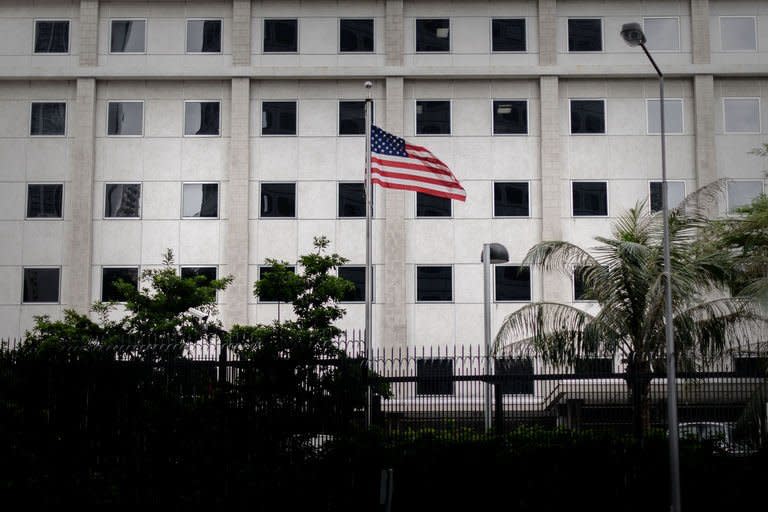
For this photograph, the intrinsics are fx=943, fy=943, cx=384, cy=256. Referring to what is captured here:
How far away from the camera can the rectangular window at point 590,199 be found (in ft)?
125

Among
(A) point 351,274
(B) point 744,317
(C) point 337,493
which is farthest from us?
(A) point 351,274

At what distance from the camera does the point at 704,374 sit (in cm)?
1848

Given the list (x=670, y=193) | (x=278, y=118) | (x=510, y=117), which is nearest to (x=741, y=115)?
(x=670, y=193)

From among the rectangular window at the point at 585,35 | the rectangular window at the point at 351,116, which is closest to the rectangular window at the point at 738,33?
the rectangular window at the point at 585,35

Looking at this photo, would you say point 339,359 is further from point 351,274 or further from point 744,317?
point 351,274

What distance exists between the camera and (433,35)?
129ft

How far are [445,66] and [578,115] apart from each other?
19.1ft

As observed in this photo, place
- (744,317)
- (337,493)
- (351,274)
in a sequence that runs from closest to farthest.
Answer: (337,493) < (744,317) < (351,274)

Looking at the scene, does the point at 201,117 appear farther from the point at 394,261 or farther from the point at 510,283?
the point at 510,283

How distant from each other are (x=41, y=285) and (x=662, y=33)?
27513mm

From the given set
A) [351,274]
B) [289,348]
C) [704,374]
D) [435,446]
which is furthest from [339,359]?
[351,274]

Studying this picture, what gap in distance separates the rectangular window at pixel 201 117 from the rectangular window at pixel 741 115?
20950 mm

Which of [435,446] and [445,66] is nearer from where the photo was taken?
[435,446]

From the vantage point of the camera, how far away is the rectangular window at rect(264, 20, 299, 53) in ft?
128
